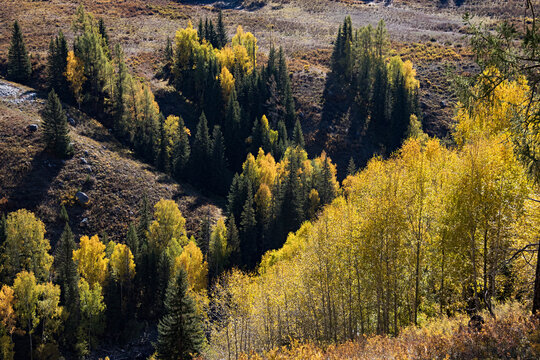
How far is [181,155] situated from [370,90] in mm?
57025

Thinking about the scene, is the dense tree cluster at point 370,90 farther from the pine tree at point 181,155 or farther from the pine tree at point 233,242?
the pine tree at point 233,242

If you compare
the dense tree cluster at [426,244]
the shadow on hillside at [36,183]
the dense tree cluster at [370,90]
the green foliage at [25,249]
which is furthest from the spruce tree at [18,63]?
the dense tree cluster at [426,244]

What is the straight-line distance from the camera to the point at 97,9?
163m

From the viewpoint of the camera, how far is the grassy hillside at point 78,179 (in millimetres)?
71125

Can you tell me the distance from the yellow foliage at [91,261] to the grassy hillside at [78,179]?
644cm

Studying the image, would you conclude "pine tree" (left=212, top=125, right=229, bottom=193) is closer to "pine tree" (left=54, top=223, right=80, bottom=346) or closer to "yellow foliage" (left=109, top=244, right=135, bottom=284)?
"yellow foliage" (left=109, top=244, right=135, bottom=284)

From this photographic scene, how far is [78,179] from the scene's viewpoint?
250 ft

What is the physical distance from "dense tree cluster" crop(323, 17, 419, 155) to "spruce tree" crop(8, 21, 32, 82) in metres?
76.0

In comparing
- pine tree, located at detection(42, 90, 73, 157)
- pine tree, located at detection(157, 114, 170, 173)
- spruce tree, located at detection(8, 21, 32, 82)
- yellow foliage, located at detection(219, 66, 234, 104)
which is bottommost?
pine tree, located at detection(157, 114, 170, 173)

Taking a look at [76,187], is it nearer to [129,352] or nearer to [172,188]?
[172,188]

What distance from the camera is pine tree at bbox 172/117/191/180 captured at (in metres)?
91.5

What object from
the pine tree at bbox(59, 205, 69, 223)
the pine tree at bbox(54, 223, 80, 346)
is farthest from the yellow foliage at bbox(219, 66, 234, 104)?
the pine tree at bbox(54, 223, 80, 346)

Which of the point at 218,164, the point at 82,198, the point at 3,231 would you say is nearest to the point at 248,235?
the point at 218,164

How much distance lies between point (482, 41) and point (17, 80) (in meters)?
106
